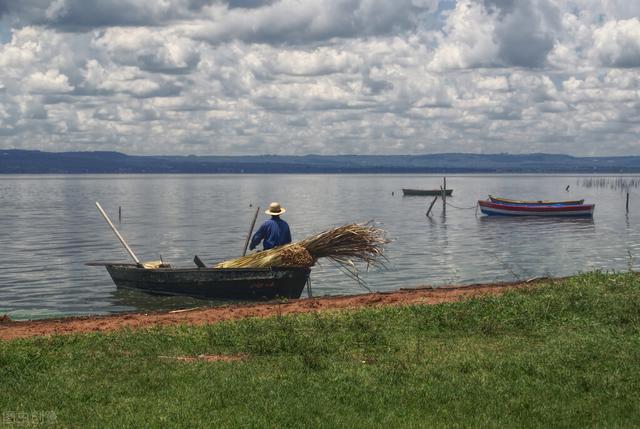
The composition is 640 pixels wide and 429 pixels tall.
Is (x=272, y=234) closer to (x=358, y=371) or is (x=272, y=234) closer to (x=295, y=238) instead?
(x=358, y=371)

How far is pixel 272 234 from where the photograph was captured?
23859mm

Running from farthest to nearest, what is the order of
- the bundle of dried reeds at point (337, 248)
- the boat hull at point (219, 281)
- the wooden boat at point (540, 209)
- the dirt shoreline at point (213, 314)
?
the wooden boat at point (540, 209), the boat hull at point (219, 281), the bundle of dried reeds at point (337, 248), the dirt shoreline at point (213, 314)

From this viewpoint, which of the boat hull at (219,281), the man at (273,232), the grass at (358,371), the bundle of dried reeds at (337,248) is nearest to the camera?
the grass at (358,371)

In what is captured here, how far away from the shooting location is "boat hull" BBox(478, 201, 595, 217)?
7399cm

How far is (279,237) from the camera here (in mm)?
23969

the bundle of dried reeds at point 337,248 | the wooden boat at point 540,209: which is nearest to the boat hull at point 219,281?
the bundle of dried reeds at point 337,248

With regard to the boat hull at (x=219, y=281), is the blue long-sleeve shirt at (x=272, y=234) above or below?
above

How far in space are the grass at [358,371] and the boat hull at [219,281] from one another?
23.9 ft

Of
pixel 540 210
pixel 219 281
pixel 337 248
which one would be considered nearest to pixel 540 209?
pixel 540 210

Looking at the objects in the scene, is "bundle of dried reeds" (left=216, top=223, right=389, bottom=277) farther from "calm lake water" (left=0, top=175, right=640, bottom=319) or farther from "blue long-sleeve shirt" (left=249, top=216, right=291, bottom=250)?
"calm lake water" (left=0, top=175, right=640, bottom=319)

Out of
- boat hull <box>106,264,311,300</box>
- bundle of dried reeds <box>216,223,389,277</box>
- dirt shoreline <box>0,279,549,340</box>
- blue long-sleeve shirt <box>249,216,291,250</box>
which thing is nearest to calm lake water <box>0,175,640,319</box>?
boat hull <box>106,264,311,300</box>

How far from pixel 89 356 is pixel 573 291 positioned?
36.1 feet

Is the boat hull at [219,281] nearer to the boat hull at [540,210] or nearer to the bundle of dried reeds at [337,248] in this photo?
the bundle of dried reeds at [337,248]

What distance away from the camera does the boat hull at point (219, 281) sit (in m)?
24.1
